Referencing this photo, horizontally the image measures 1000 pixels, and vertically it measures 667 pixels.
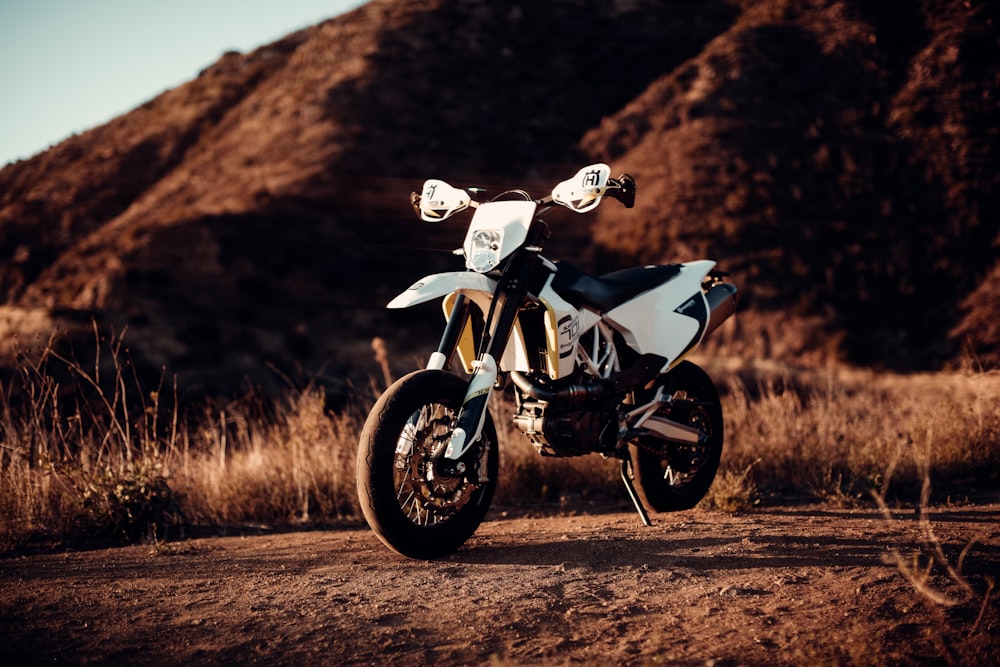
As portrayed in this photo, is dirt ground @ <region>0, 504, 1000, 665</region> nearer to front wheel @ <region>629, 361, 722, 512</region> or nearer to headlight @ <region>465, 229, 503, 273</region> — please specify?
front wheel @ <region>629, 361, 722, 512</region>

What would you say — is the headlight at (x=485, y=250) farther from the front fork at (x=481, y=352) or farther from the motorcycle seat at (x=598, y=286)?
the motorcycle seat at (x=598, y=286)

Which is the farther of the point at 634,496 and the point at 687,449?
the point at 687,449

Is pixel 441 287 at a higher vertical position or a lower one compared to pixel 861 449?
higher

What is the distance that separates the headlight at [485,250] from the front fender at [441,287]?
0.22 ft

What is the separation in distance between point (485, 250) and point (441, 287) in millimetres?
438

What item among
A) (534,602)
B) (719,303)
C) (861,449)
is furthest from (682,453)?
(861,449)

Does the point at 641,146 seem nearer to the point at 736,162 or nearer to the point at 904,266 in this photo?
the point at 736,162

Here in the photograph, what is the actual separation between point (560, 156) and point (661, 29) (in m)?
10.6

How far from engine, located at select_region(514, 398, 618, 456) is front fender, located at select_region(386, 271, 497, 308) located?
68 centimetres

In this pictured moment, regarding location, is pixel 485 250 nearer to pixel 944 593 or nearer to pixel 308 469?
pixel 944 593

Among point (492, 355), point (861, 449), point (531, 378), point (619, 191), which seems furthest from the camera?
point (861, 449)

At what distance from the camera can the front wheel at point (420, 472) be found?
394 centimetres

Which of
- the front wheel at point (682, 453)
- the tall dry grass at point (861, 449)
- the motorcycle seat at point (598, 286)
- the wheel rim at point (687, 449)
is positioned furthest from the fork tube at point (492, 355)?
the tall dry grass at point (861, 449)

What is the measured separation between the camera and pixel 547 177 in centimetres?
3431
